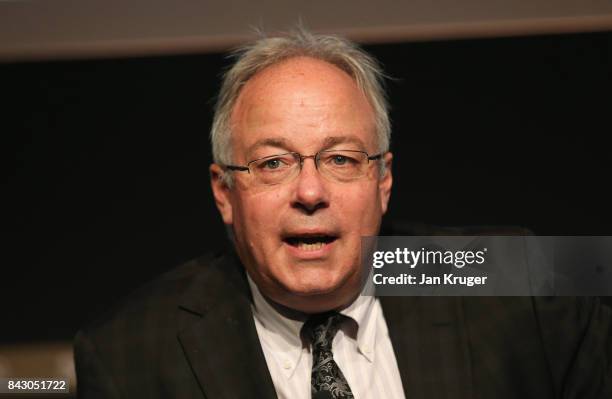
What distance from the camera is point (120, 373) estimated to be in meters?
1.91

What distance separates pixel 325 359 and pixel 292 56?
2.27 ft

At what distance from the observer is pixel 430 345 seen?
75.2 inches

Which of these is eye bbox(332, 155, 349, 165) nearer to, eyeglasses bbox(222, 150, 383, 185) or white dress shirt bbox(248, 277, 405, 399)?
eyeglasses bbox(222, 150, 383, 185)

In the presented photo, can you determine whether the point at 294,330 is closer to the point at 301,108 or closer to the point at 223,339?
the point at 223,339

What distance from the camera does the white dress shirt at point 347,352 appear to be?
6.17 ft

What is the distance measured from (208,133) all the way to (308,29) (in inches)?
16.0

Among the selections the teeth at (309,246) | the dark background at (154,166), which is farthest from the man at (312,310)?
the dark background at (154,166)

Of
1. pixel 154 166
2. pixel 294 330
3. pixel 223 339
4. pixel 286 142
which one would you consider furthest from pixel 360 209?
pixel 154 166

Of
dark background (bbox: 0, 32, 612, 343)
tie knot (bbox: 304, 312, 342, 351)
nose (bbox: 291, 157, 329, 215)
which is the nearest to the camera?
nose (bbox: 291, 157, 329, 215)

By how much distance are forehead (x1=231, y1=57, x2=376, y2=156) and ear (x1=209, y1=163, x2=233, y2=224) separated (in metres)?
0.10

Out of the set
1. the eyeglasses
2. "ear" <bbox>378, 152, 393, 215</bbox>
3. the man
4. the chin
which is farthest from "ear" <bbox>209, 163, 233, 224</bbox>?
"ear" <bbox>378, 152, 393, 215</bbox>

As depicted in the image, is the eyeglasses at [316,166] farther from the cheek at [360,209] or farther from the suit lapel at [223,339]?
the suit lapel at [223,339]

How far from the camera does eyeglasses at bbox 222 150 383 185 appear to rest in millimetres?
1839

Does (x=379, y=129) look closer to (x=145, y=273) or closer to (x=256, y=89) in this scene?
(x=256, y=89)
